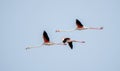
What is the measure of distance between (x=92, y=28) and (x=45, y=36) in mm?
4495

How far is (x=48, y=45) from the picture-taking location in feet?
127

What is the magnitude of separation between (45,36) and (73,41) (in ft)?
7.68

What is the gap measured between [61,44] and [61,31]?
247 centimetres

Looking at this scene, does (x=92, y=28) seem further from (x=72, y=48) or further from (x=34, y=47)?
(x=34, y=47)

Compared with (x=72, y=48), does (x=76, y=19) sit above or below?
above

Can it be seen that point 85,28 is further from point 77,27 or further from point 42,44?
point 42,44

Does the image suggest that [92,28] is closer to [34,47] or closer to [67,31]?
[67,31]

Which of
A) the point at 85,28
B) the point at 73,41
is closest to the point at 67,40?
the point at 73,41

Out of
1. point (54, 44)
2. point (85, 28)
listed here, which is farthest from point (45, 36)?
point (85, 28)

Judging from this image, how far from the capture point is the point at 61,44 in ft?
124

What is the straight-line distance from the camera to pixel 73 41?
1492 inches

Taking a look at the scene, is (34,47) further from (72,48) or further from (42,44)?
(72,48)

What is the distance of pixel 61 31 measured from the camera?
40.0 m

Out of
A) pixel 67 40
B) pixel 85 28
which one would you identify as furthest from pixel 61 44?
pixel 85 28
